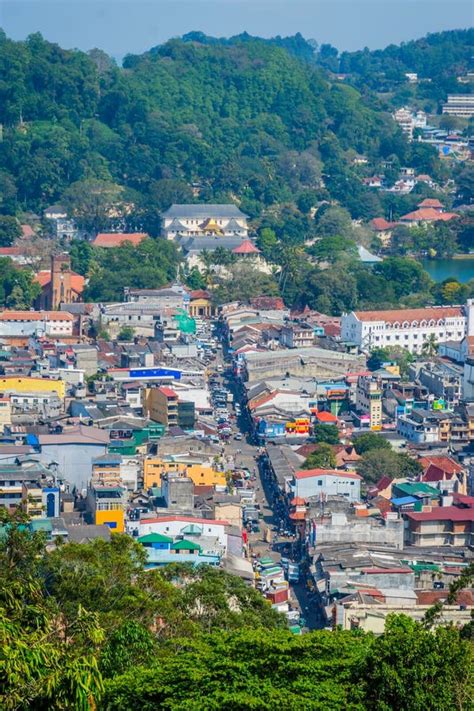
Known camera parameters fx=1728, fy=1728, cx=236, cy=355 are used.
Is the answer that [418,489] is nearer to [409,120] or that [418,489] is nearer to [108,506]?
[108,506]

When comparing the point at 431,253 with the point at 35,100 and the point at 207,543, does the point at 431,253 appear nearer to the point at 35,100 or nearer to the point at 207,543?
the point at 35,100

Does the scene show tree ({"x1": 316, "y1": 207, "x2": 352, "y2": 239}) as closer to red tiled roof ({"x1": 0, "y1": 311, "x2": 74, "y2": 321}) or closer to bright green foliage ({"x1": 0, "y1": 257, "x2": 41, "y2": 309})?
bright green foliage ({"x1": 0, "y1": 257, "x2": 41, "y2": 309})

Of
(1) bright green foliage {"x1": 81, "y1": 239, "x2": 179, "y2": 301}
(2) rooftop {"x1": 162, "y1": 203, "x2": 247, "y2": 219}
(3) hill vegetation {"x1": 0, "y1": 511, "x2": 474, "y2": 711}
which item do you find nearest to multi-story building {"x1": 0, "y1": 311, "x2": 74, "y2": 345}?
(1) bright green foliage {"x1": 81, "y1": 239, "x2": 179, "y2": 301}

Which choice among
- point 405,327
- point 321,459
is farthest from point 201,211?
point 321,459

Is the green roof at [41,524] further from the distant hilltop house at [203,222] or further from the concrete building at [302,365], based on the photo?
the distant hilltop house at [203,222]

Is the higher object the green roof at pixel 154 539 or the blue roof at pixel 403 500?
the green roof at pixel 154 539

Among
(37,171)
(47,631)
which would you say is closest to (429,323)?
(37,171)

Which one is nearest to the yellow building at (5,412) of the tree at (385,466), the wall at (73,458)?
the wall at (73,458)
